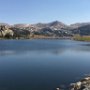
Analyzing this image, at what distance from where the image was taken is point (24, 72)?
36875 millimetres

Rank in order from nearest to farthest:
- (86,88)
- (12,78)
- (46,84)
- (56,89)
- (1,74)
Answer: (86,88) < (56,89) < (46,84) < (12,78) < (1,74)

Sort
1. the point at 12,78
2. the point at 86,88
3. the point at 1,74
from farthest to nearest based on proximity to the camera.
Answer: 1. the point at 1,74
2. the point at 12,78
3. the point at 86,88

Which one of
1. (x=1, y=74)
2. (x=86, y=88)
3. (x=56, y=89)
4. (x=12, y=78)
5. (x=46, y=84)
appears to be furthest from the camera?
(x=1, y=74)

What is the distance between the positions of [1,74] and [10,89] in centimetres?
890

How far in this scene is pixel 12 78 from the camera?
1268 inches

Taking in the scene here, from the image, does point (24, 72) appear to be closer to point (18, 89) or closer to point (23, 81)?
point (23, 81)

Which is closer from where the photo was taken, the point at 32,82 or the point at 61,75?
the point at 32,82

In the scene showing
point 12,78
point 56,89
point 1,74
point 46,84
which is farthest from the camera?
point 1,74

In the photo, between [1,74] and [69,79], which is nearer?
[69,79]

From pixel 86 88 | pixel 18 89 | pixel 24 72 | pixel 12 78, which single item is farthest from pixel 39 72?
pixel 86 88

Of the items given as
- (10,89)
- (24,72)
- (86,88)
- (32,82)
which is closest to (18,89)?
(10,89)

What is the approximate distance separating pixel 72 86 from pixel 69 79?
5.13 metres

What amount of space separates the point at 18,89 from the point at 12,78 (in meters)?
5.97

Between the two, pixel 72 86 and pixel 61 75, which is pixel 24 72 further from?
pixel 72 86
